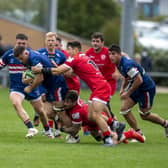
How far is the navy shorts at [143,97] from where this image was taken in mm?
16484

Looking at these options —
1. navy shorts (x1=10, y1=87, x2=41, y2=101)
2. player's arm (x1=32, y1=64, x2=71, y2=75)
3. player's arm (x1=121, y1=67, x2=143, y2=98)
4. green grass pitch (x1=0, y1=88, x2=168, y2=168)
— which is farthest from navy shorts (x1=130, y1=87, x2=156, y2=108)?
player's arm (x1=32, y1=64, x2=71, y2=75)

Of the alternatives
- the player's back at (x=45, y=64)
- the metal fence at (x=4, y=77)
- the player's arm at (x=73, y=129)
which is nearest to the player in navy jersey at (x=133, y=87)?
the player's arm at (x=73, y=129)

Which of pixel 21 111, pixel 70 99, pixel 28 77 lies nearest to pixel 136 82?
pixel 70 99

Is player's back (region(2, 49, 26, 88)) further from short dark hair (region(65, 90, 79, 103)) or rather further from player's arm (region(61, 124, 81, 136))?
player's arm (region(61, 124, 81, 136))

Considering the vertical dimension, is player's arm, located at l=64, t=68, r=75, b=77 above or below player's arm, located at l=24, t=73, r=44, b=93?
above

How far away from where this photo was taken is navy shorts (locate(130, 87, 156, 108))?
16.5m

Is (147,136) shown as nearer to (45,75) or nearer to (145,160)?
(45,75)

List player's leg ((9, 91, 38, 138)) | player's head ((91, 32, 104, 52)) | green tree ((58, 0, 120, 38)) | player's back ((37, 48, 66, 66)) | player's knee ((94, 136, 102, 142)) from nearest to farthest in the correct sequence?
player's knee ((94, 136, 102, 142)), player's leg ((9, 91, 38, 138)), player's back ((37, 48, 66, 66)), player's head ((91, 32, 104, 52)), green tree ((58, 0, 120, 38))

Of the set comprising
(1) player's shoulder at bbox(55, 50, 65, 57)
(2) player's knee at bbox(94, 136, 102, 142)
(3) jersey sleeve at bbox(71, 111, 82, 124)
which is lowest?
(2) player's knee at bbox(94, 136, 102, 142)

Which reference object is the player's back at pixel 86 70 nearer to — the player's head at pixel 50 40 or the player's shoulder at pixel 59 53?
the player's head at pixel 50 40

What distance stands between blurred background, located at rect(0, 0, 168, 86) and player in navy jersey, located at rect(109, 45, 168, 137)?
1114 centimetres

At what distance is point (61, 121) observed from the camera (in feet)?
53.1

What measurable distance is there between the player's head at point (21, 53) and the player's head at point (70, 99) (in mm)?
1072

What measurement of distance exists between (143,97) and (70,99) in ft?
5.56
